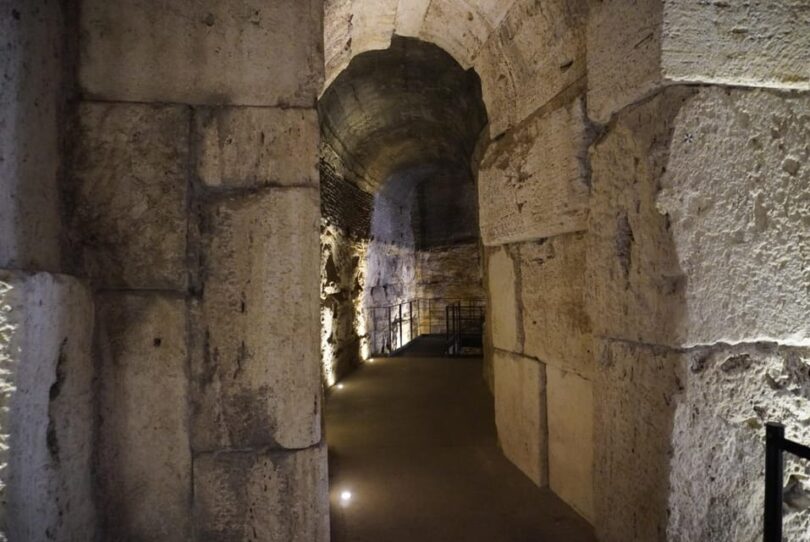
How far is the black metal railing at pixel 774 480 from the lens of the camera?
57.2 inches

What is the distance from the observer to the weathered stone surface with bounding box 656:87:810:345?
1649 millimetres

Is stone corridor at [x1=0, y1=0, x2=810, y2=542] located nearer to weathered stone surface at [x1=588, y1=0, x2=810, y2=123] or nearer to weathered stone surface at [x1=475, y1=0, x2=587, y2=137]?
weathered stone surface at [x1=588, y1=0, x2=810, y2=123]

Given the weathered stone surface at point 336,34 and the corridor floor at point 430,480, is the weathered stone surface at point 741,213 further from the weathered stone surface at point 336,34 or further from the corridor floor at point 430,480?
the weathered stone surface at point 336,34

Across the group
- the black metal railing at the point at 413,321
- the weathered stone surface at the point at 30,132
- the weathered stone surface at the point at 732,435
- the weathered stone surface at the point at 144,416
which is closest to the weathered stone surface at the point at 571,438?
the weathered stone surface at the point at 732,435

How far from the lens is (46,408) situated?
1429 mm

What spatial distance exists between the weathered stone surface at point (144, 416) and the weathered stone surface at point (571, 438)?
1.88 meters

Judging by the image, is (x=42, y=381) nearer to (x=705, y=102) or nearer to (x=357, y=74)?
(x=705, y=102)

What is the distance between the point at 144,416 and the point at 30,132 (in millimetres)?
1108

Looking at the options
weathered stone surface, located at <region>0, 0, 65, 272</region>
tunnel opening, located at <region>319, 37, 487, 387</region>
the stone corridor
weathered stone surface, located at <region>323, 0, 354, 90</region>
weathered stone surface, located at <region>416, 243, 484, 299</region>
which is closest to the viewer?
weathered stone surface, located at <region>0, 0, 65, 272</region>

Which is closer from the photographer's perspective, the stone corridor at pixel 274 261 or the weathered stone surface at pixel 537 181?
the stone corridor at pixel 274 261

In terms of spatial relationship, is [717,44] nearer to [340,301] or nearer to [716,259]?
[716,259]

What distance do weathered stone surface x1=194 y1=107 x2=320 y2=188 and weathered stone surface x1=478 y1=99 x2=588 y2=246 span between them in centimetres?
139

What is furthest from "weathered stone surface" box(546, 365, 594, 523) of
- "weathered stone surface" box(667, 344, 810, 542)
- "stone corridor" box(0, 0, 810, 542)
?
"weathered stone surface" box(667, 344, 810, 542)

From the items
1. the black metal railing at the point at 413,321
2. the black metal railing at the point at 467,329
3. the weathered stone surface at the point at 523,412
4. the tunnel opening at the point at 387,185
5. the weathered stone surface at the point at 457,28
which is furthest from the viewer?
the black metal railing at the point at 467,329
